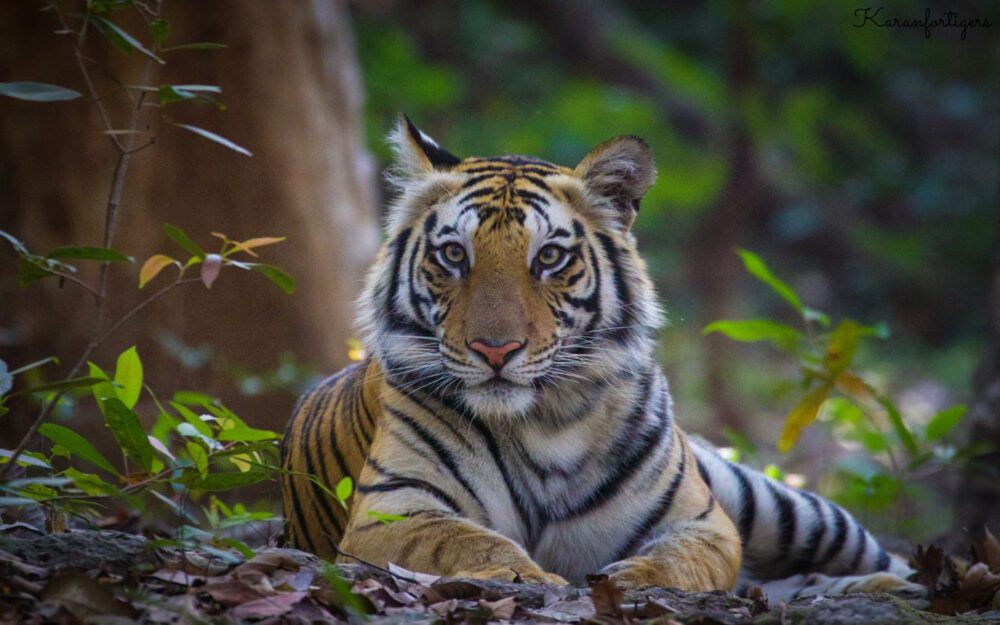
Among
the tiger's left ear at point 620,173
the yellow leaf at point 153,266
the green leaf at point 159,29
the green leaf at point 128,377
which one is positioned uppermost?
the green leaf at point 159,29

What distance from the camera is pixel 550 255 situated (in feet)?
11.4

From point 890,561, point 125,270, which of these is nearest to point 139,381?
point 890,561

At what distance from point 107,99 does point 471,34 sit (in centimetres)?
712

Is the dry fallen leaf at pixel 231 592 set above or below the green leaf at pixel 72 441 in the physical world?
below

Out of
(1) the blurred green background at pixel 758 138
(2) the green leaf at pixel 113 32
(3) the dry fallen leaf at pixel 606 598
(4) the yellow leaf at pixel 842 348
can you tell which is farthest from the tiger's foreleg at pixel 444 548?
(1) the blurred green background at pixel 758 138

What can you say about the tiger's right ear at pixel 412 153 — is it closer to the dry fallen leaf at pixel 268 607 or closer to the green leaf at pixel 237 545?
the green leaf at pixel 237 545

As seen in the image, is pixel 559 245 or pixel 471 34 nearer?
pixel 559 245

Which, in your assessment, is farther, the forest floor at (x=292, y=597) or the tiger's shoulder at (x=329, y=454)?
the tiger's shoulder at (x=329, y=454)

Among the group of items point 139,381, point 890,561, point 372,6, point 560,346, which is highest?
point 372,6

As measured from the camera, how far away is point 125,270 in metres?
6.55

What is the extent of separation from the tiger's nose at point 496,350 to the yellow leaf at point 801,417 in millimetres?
1423

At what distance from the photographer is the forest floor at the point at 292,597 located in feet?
6.95

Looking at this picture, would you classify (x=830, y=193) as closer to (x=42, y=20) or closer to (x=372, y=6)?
(x=372, y=6)

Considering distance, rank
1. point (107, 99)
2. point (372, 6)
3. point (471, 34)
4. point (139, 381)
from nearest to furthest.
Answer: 1. point (139, 381)
2. point (107, 99)
3. point (372, 6)
4. point (471, 34)
